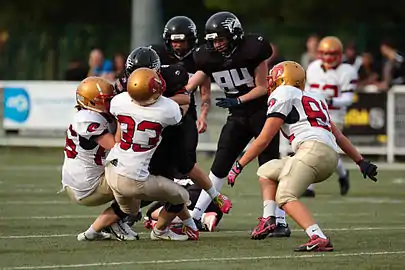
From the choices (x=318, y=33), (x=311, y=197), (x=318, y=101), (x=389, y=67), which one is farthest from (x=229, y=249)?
(x=318, y=33)

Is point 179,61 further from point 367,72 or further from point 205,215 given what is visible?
point 367,72

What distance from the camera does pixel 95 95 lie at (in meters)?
9.29

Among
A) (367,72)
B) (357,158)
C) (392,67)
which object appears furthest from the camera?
(367,72)

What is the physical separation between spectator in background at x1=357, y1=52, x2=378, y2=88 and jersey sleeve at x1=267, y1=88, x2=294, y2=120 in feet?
35.6

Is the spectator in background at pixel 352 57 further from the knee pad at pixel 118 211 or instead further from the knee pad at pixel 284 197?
the knee pad at pixel 284 197

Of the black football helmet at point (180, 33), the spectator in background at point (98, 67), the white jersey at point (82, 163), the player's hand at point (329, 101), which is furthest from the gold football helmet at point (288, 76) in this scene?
the spectator in background at point (98, 67)

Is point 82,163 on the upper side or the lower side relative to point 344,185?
upper

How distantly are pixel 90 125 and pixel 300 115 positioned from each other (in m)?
1.53

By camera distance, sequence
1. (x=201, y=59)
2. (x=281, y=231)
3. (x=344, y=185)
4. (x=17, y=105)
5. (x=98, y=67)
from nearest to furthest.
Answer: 1. (x=281, y=231)
2. (x=201, y=59)
3. (x=344, y=185)
4. (x=17, y=105)
5. (x=98, y=67)

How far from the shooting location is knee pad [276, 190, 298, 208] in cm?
871

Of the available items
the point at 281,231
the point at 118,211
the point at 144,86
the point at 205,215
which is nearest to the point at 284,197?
the point at 281,231

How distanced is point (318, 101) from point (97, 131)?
64.0 inches

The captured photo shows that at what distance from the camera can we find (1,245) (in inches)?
356

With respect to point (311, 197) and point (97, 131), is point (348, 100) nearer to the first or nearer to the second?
point (311, 197)
